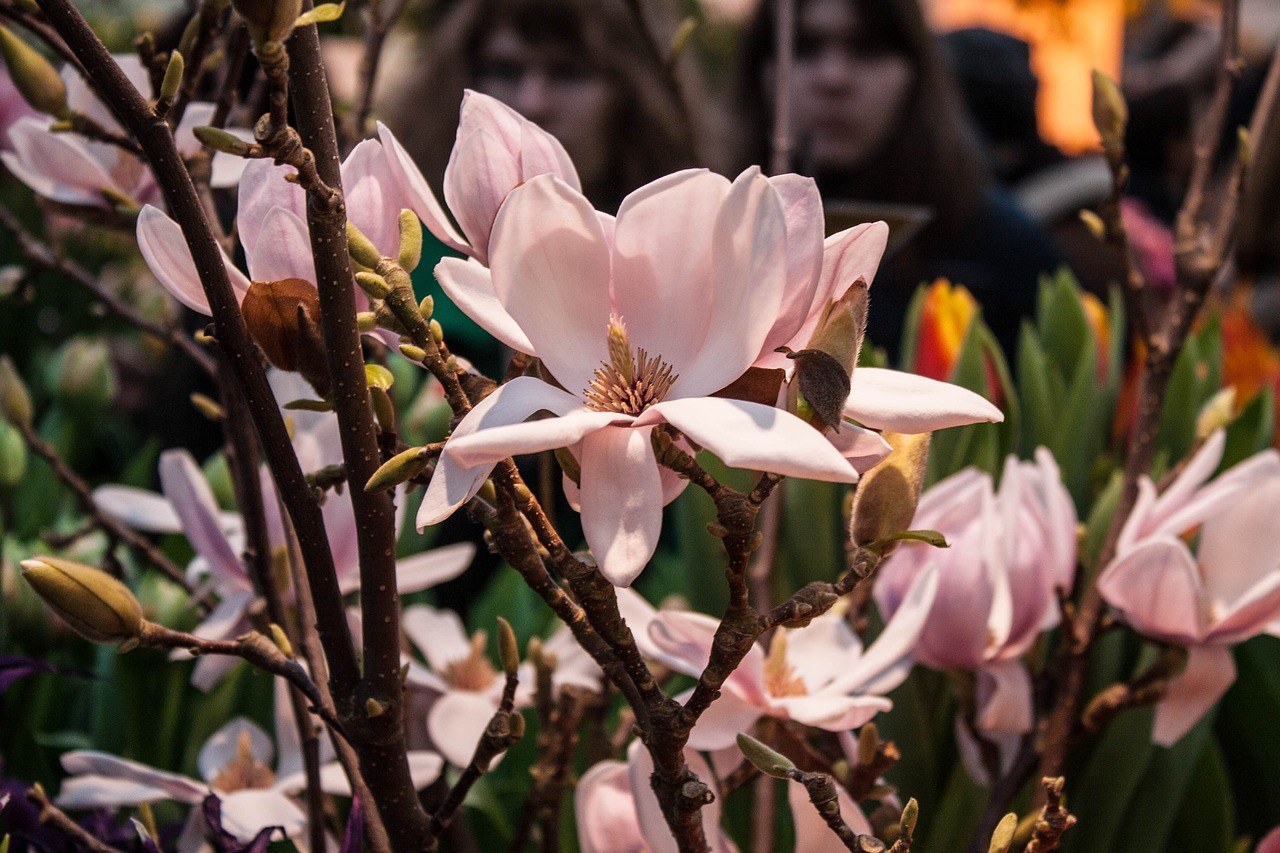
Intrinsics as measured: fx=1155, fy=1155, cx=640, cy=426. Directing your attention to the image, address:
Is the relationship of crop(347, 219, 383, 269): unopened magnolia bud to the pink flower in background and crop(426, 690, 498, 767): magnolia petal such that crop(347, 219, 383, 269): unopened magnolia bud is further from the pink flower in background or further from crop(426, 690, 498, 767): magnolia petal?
crop(426, 690, 498, 767): magnolia petal

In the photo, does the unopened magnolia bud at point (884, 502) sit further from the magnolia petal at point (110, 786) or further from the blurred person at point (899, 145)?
the blurred person at point (899, 145)

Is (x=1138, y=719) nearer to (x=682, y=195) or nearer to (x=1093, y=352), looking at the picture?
(x=1093, y=352)

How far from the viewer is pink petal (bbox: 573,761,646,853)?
0.33 metres

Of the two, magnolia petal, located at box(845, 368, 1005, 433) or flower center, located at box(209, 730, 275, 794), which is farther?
flower center, located at box(209, 730, 275, 794)

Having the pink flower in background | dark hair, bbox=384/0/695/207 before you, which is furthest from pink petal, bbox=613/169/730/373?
dark hair, bbox=384/0/695/207

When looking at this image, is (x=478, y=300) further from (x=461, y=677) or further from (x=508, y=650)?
(x=461, y=677)

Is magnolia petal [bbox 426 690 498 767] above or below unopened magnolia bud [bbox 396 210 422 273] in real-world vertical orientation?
below

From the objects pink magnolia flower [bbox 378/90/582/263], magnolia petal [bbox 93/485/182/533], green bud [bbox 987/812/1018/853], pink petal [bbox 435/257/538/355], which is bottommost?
magnolia petal [bbox 93/485/182/533]

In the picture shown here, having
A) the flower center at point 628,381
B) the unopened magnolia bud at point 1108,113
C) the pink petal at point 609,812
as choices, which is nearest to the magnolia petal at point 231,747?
the pink petal at point 609,812

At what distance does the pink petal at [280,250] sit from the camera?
0.83ft

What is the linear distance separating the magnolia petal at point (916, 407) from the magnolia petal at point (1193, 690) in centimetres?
21

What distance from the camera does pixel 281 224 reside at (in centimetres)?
25

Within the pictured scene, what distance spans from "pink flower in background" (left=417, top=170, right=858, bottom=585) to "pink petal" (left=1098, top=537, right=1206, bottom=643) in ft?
0.61

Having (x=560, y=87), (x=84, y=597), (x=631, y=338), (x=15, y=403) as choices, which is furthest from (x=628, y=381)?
(x=560, y=87)
